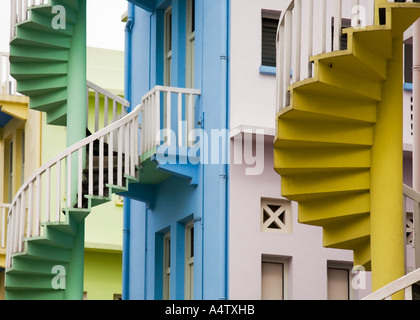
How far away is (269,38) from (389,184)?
435 cm

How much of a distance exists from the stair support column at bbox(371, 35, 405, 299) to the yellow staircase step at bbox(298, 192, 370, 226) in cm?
22

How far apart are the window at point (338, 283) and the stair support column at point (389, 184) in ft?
11.7

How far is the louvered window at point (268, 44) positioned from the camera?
17719mm

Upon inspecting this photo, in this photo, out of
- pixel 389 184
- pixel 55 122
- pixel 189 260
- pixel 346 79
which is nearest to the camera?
pixel 346 79

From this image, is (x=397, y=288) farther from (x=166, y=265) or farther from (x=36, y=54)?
(x=36, y=54)

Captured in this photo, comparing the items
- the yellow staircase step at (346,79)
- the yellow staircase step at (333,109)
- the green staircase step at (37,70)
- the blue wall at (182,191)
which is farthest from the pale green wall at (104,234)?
the yellow staircase step at (346,79)

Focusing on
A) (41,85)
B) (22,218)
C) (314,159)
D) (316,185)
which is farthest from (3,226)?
(314,159)

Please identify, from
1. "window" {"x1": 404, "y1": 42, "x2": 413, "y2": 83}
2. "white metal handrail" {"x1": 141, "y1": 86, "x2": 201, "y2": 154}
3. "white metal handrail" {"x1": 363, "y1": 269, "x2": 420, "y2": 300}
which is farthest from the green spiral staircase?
"white metal handrail" {"x1": 363, "y1": 269, "x2": 420, "y2": 300}

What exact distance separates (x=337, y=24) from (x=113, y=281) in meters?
13.6

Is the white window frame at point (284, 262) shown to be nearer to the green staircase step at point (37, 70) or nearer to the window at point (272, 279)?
the window at point (272, 279)

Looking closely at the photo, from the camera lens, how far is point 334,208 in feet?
47.7

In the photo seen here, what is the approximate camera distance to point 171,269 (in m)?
18.5
